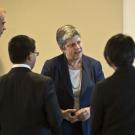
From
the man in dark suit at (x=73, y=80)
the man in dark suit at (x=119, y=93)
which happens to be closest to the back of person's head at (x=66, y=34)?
the man in dark suit at (x=73, y=80)

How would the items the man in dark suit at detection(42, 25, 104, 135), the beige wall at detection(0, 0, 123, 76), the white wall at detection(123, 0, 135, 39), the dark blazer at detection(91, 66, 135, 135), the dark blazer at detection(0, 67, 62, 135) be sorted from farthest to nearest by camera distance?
the beige wall at detection(0, 0, 123, 76) < the white wall at detection(123, 0, 135, 39) < the man in dark suit at detection(42, 25, 104, 135) < the dark blazer at detection(0, 67, 62, 135) < the dark blazer at detection(91, 66, 135, 135)

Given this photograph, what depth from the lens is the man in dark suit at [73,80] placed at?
2499 millimetres

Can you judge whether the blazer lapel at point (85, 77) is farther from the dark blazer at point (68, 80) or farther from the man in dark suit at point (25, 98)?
the man in dark suit at point (25, 98)

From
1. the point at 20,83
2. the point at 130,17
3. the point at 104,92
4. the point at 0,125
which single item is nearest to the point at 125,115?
the point at 104,92

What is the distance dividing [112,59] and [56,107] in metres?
0.45

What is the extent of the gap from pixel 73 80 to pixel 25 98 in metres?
0.70

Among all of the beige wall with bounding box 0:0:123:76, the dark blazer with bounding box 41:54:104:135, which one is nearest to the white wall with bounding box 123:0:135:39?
the beige wall with bounding box 0:0:123:76

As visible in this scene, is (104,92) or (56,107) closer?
(104,92)

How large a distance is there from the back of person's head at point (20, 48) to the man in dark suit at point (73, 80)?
24.4 inches

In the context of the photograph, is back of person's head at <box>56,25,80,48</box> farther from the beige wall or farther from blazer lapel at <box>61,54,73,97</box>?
the beige wall

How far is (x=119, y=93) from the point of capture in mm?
1763

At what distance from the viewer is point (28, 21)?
11.7ft

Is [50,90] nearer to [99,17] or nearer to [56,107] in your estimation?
[56,107]

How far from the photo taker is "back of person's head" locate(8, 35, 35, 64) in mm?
1946
